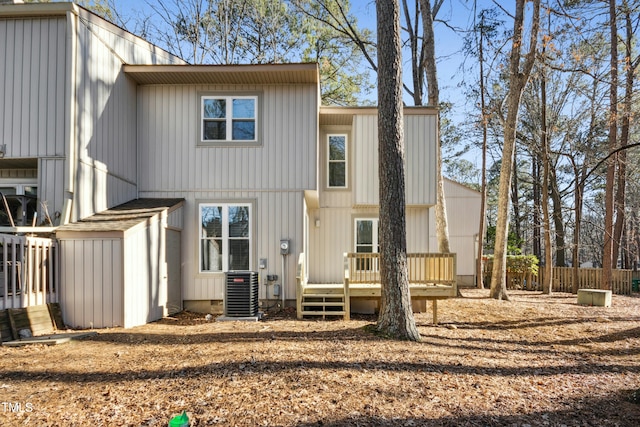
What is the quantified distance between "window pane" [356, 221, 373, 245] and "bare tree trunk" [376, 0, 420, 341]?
4905 millimetres

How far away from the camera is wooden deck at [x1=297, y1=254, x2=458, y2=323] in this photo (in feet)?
27.9

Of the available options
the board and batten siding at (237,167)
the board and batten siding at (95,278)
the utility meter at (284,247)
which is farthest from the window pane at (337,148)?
the board and batten siding at (95,278)

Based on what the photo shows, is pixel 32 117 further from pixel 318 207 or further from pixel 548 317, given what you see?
pixel 548 317

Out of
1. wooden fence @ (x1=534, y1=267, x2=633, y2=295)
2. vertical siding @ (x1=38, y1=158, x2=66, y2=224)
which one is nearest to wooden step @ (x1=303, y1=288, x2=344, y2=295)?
vertical siding @ (x1=38, y1=158, x2=66, y2=224)

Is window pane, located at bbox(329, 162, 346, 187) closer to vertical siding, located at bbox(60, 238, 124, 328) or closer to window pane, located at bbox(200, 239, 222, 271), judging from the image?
window pane, located at bbox(200, 239, 222, 271)

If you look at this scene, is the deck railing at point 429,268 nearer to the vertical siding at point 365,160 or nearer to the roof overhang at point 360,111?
the vertical siding at point 365,160

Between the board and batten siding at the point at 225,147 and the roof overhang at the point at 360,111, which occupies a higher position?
the roof overhang at the point at 360,111

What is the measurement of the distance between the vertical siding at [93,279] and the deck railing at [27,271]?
0.59 ft

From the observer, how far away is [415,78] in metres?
17.1

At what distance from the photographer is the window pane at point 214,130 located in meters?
9.76

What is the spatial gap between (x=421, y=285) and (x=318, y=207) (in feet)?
12.7

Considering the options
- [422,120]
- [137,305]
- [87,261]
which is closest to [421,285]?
[422,120]

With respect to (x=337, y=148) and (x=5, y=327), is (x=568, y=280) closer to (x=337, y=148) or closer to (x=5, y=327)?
(x=337, y=148)

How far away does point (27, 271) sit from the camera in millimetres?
6477
